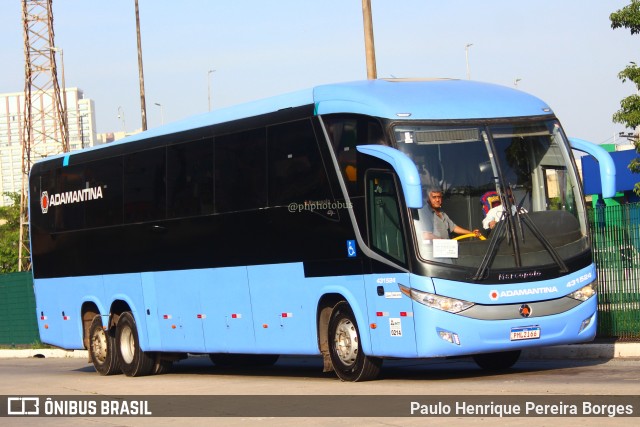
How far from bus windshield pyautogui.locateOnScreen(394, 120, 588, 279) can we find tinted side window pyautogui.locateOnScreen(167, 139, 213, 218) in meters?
4.64

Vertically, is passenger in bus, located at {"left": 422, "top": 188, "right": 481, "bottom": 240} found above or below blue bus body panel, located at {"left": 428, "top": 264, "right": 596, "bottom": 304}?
above

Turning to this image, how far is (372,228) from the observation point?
14.4m

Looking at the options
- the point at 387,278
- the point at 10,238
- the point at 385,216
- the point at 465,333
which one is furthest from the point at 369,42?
the point at 10,238

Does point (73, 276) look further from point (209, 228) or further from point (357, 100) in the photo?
point (357, 100)

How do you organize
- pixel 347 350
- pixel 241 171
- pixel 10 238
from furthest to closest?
1. pixel 10 238
2. pixel 241 171
3. pixel 347 350

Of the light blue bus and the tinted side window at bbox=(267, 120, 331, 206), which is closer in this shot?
the light blue bus

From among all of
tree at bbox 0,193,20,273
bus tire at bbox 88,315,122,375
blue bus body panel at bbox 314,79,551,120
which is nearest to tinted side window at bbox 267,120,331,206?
blue bus body panel at bbox 314,79,551,120

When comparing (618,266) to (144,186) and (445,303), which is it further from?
(144,186)

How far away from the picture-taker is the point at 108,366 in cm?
2095

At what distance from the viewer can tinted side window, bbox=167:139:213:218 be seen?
701 inches

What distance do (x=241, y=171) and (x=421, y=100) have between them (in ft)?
11.3

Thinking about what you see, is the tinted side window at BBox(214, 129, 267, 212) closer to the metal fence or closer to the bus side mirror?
the bus side mirror

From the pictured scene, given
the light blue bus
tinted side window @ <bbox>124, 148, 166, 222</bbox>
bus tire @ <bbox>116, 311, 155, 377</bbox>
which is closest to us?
the light blue bus

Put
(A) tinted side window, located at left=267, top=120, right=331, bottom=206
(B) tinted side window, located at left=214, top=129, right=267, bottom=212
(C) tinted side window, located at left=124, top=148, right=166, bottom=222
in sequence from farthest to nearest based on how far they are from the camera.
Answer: (C) tinted side window, located at left=124, top=148, right=166, bottom=222
(B) tinted side window, located at left=214, top=129, right=267, bottom=212
(A) tinted side window, located at left=267, top=120, right=331, bottom=206
